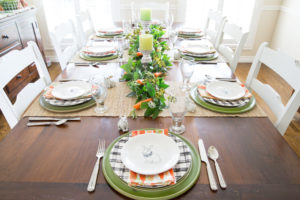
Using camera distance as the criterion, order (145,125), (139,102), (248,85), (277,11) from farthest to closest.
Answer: (277,11)
(248,85)
(139,102)
(145,125)

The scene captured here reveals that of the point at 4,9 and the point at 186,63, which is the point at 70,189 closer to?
the point at 186,63

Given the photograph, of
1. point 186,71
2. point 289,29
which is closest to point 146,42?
point 186,71

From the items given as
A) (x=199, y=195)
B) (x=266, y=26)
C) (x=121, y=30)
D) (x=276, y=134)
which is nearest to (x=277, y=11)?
(x=266, y=26)

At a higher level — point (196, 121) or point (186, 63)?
point (186, 63)

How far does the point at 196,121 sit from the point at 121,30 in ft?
4.59

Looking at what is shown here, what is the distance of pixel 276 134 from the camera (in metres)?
0.86

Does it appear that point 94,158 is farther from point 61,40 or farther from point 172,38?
point 172,38

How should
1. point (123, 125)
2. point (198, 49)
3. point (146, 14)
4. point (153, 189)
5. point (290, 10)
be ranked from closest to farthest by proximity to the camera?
point (153, 189), point (123, 125), point (198, 49), point (146, 14), point (290, 10)

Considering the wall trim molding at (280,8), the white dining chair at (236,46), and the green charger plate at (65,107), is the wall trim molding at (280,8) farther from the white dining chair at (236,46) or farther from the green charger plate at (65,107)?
the green charger plate at (65,107)

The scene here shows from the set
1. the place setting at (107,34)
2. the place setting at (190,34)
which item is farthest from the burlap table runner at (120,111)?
the place setting at (190,34)

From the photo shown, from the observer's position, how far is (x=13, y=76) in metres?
1.14

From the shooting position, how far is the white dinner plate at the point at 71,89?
1.07 m

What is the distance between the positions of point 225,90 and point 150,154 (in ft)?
1.93

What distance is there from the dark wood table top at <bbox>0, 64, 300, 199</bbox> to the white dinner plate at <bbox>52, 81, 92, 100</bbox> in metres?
0.19
